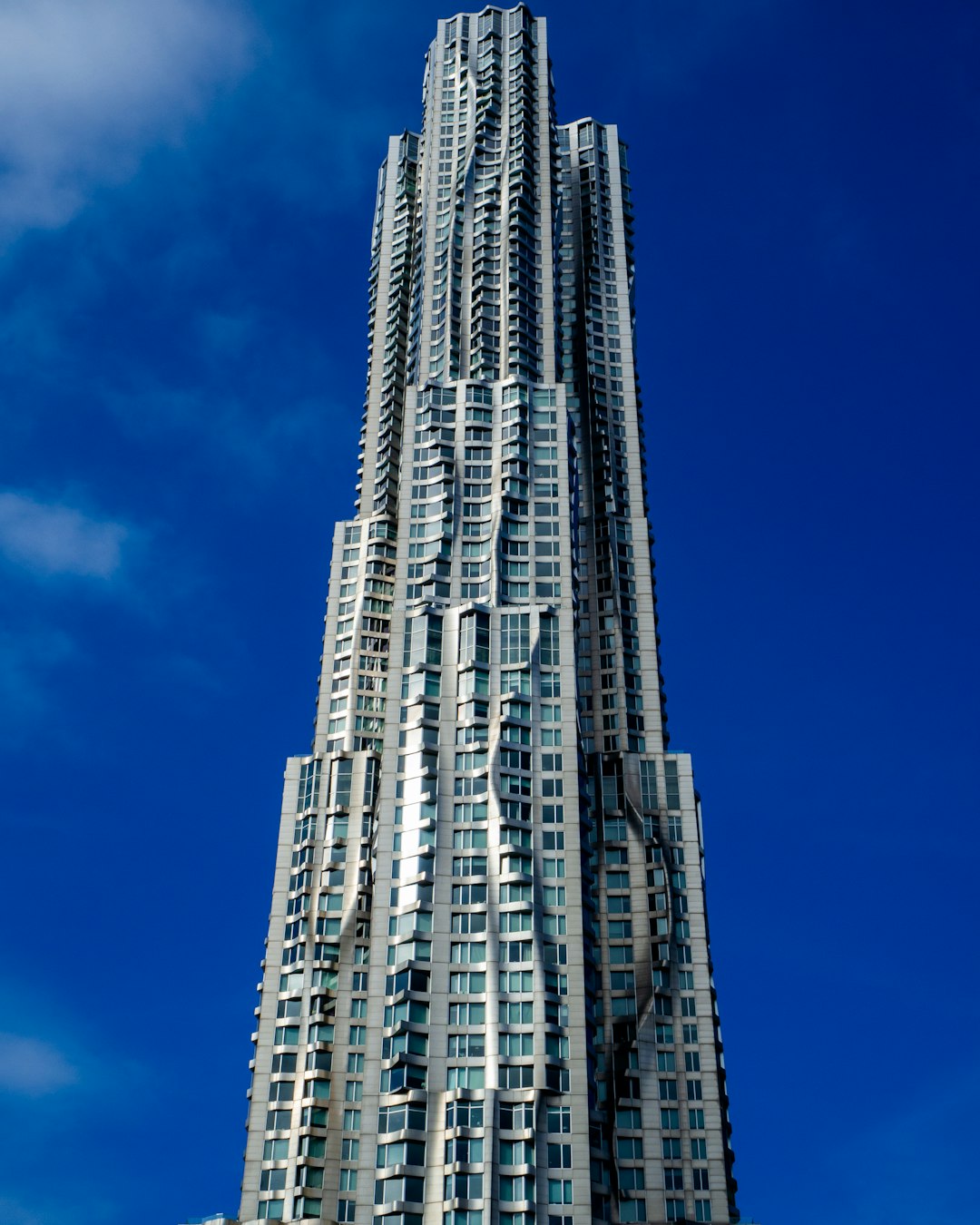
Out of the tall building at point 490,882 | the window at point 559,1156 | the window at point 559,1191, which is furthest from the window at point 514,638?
the window at point 559,1191

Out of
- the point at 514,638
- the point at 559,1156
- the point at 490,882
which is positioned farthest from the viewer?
the point at 514,638

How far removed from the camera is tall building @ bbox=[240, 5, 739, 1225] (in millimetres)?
124375

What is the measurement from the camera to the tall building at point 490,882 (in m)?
124

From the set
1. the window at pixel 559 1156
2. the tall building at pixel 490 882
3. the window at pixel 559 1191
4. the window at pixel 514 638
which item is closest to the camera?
the window at pixel 559 1191

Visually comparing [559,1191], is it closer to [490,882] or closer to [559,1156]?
[559,1156]

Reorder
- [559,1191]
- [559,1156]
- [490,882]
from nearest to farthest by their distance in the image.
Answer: [559,1191]
[559,1156]
[490,882]

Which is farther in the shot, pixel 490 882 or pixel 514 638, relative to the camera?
pixel 514 638

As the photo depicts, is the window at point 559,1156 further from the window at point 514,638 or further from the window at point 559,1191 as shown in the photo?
the window at point 514,638

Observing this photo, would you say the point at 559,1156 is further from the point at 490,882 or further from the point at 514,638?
the point at 514,638

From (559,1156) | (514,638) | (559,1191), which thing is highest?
(514,638)

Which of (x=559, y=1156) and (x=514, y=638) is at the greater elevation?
(x=514, y=638)

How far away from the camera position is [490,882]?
136m

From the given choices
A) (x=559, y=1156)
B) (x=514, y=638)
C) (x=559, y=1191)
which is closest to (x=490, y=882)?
(x=559, y=1156)

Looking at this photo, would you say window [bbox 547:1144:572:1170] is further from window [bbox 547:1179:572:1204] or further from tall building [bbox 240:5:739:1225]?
window [bbox 547:1179:572:1204]
